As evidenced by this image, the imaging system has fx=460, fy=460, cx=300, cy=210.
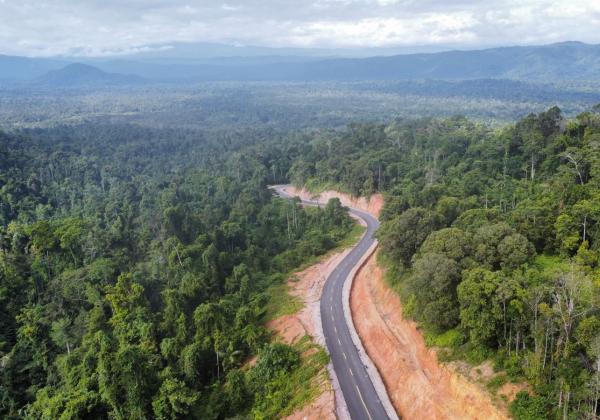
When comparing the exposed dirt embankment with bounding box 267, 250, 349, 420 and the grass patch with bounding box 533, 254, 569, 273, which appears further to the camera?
the grass patch with bounding box 533, 254, 569, 273

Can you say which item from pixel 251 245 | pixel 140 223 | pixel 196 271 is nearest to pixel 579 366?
pixel 196 271

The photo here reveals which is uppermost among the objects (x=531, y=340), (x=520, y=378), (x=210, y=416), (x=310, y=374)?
(x=531, y=340)

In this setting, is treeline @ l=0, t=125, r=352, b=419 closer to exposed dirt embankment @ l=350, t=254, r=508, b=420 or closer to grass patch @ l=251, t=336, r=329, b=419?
grass patch @ l=251, t=336, r=329, b=419

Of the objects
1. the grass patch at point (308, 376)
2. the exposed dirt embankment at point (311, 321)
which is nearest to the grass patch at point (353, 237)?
the exposed dirt embankment at point (311, 321)

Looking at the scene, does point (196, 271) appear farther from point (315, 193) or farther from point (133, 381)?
point (315, 193)

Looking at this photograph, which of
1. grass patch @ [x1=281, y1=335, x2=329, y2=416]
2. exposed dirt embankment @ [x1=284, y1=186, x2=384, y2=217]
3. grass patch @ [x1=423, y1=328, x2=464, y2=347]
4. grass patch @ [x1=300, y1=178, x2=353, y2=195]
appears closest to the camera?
grass patch @ [x1=423, y1=328, x2=464, y2=347]

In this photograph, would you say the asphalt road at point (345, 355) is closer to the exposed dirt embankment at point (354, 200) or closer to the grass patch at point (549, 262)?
the grass patch at point (549, 262)

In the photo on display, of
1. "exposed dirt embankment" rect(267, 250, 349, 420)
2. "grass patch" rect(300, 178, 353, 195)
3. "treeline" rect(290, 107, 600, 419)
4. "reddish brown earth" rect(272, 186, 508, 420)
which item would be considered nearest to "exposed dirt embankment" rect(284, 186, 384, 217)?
"grass patch" rect(300, 178, 353, 195)
